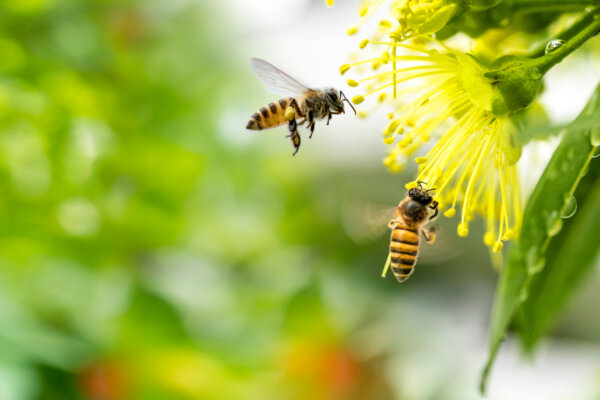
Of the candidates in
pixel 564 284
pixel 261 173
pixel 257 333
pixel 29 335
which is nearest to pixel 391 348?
pixel 257 333

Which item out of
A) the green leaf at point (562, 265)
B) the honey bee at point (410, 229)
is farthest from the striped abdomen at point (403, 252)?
the green leaf at point (562, 265)

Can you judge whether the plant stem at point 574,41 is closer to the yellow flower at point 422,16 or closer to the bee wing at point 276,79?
the yellow flower at point 422,16

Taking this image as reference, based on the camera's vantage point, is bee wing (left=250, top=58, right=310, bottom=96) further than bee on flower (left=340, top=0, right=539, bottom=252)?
Yes

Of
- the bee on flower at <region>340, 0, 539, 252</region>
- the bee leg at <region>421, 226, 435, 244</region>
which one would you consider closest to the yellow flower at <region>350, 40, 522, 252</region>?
the bee on flower at <region>340, 0, 539, 252</region>

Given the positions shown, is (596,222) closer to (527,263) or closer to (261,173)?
(527,263)

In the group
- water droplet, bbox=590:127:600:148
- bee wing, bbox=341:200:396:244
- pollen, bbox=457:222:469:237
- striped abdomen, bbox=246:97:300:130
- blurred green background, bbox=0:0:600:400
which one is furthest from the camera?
blurred green background, bbox=0:0:600:400

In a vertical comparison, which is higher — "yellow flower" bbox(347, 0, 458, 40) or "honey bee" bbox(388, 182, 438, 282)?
"yellow flower" bbox(347, 0, 458, 40)

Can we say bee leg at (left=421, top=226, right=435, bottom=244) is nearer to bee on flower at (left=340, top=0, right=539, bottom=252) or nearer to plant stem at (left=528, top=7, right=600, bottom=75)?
bee on flower at (left=340, top=0, right=539, bottom=252)
